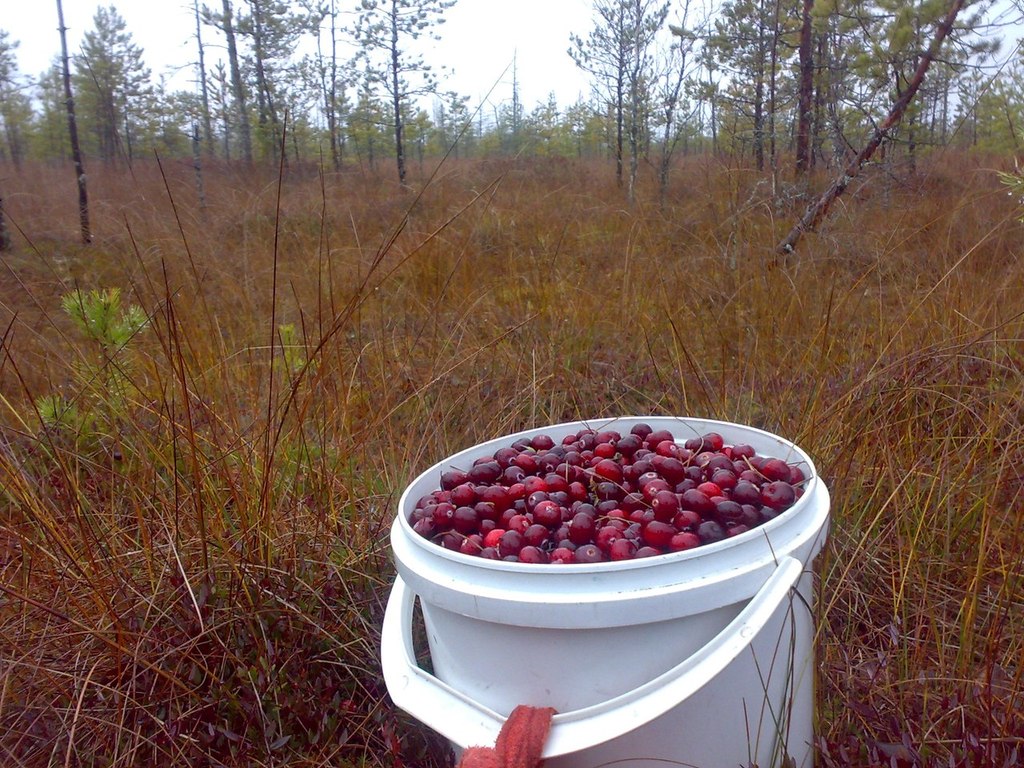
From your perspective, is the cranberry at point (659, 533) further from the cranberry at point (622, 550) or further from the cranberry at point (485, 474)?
the cranberry at point (485, 474)

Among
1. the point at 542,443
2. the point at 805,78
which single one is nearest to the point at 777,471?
the point at 542,443

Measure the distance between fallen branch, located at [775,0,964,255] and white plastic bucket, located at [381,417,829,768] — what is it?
3.27 meters

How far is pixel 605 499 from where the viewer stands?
1156mm

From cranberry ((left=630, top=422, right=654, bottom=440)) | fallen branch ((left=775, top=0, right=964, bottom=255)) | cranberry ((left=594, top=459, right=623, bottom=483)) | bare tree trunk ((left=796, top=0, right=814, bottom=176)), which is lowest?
cranberry ((left=594, top=459, right=623, bottom=483))

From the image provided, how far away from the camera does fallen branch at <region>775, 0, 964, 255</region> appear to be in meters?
Result: 4.00

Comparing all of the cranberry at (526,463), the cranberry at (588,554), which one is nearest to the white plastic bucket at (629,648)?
the cranberry at (588,554)

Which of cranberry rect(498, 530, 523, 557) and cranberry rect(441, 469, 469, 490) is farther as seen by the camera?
cranberry rect(441, 469, 469, 490)

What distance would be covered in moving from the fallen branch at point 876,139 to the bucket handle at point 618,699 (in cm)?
335

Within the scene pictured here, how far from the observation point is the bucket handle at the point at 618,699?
2.83 ft

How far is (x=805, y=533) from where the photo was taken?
991 mm

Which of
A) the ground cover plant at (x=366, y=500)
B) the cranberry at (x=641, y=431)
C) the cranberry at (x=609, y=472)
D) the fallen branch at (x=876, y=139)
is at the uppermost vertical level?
the fallen branch at (x=876, y=139)

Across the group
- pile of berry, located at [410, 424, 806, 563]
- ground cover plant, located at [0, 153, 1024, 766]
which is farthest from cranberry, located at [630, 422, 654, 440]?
ground cover plant, located at [0, 153, 1024, 766]

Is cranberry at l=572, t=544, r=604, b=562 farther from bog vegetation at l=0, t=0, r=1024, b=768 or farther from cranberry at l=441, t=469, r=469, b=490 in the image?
bog vegetation at l=0, t=0, r=1024, b=768

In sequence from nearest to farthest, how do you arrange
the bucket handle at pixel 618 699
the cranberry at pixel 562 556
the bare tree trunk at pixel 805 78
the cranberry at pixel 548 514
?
the bucket handle at pixel 618 699
the cranberry at pixel 562 556
the cranberry at pixel 548 514
the bare tree trunk at pixel 805 78
